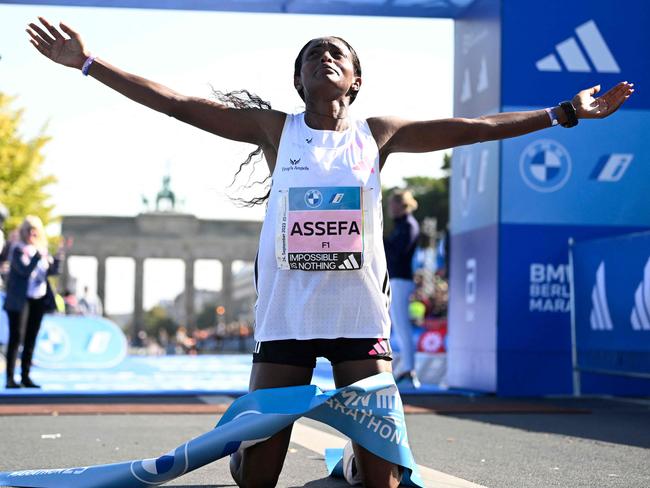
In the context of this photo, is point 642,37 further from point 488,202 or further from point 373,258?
point 373,258

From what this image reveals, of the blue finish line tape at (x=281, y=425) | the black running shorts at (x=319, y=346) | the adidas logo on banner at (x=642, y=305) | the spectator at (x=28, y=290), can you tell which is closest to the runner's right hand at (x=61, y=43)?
the black running shorts at (x=319, y=346)

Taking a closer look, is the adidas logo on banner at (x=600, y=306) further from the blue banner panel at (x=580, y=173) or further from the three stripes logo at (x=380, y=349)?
the three stripes logo at (x=380, y=349)

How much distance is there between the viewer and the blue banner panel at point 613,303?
9.70 metres

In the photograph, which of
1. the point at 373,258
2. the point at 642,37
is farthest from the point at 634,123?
the point at 373,258

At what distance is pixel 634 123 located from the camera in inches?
453

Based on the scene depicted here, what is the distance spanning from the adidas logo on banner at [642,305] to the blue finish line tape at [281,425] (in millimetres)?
6009

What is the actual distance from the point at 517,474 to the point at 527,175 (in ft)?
20.8

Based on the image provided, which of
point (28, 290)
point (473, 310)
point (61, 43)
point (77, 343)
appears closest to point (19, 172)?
point (77, 343)

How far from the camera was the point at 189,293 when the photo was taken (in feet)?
297

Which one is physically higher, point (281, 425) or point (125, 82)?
point (125, 82)

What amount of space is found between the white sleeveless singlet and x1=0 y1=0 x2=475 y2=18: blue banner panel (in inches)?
314

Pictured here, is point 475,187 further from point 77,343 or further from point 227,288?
point 227,288

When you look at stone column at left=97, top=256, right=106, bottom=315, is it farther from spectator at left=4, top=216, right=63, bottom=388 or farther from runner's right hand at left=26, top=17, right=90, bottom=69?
runner's right hand at left=26, top=17, right=90, bottom=69

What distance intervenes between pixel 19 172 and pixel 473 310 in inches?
991
